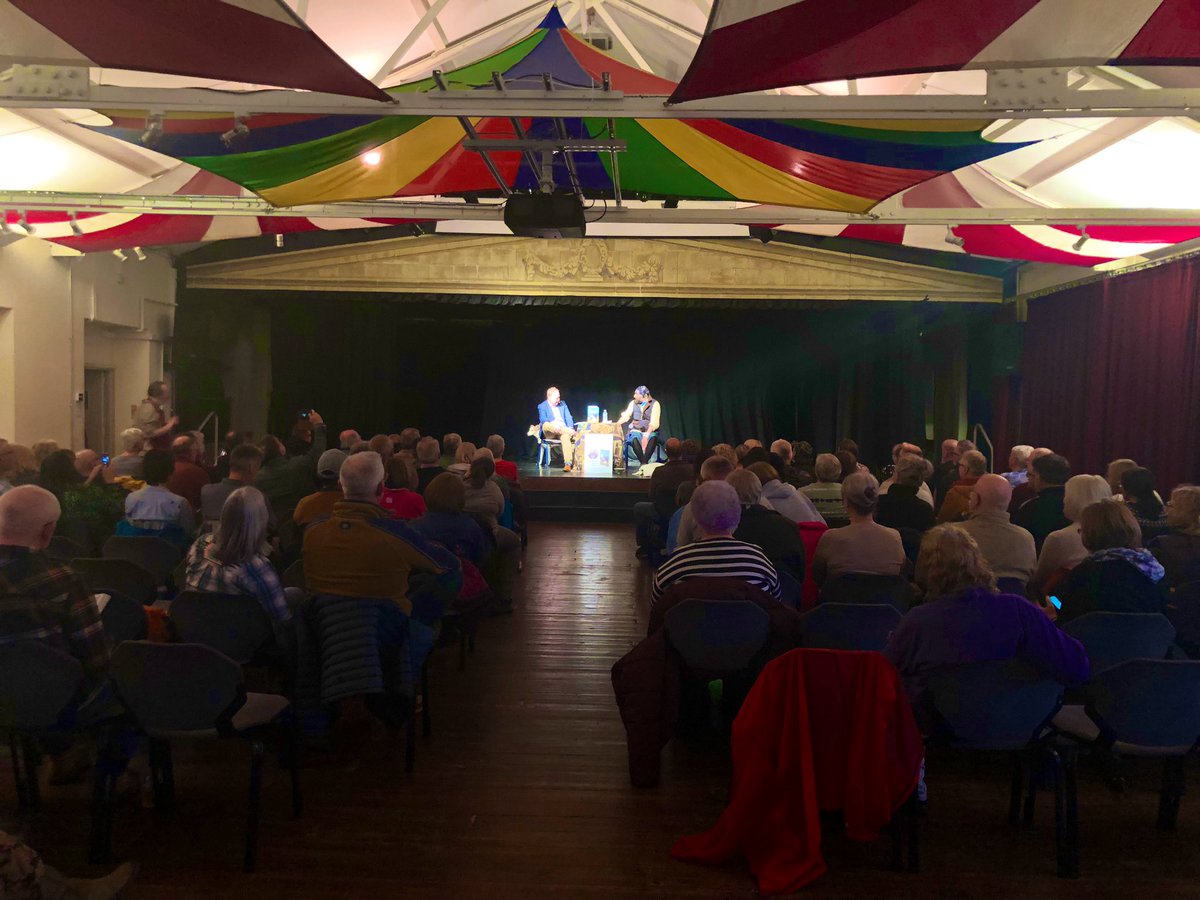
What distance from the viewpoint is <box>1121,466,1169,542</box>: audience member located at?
4.69 meters

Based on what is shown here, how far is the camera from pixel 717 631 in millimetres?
3635

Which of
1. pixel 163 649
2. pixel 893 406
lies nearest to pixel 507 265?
pixel 893 406

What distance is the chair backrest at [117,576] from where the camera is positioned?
4.10 meters

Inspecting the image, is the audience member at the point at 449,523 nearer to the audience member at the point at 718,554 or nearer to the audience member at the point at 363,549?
the audience member at the point at 363,549

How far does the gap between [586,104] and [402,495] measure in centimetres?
247

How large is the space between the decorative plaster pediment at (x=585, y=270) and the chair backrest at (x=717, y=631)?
952 cm

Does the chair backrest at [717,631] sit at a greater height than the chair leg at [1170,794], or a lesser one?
greater

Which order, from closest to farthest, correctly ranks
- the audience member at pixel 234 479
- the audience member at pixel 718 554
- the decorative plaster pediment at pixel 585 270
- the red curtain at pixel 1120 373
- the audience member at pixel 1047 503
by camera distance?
the audience member at pixel 718 554, the audience member at pixel 234 479, the audience member at pixel 1047 503, the red curtain at pixel 1120 373, the decorative plaster pediment at pixel 585 270

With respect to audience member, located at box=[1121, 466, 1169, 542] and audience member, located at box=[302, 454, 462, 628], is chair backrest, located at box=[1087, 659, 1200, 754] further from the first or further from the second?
audience member, located at box=[302, 454, 462, 628]

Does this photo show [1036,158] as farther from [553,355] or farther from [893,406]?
[553,355]

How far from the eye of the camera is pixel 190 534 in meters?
5.23

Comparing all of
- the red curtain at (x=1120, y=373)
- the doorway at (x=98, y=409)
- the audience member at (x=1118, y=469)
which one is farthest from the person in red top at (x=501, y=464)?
the red curtain at (x=1120, y=373)

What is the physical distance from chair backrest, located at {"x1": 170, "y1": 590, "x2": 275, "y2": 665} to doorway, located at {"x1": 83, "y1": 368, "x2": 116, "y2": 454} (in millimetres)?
8492

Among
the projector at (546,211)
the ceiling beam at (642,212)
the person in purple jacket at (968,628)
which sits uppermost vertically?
the ceiling beam at (642,212)
